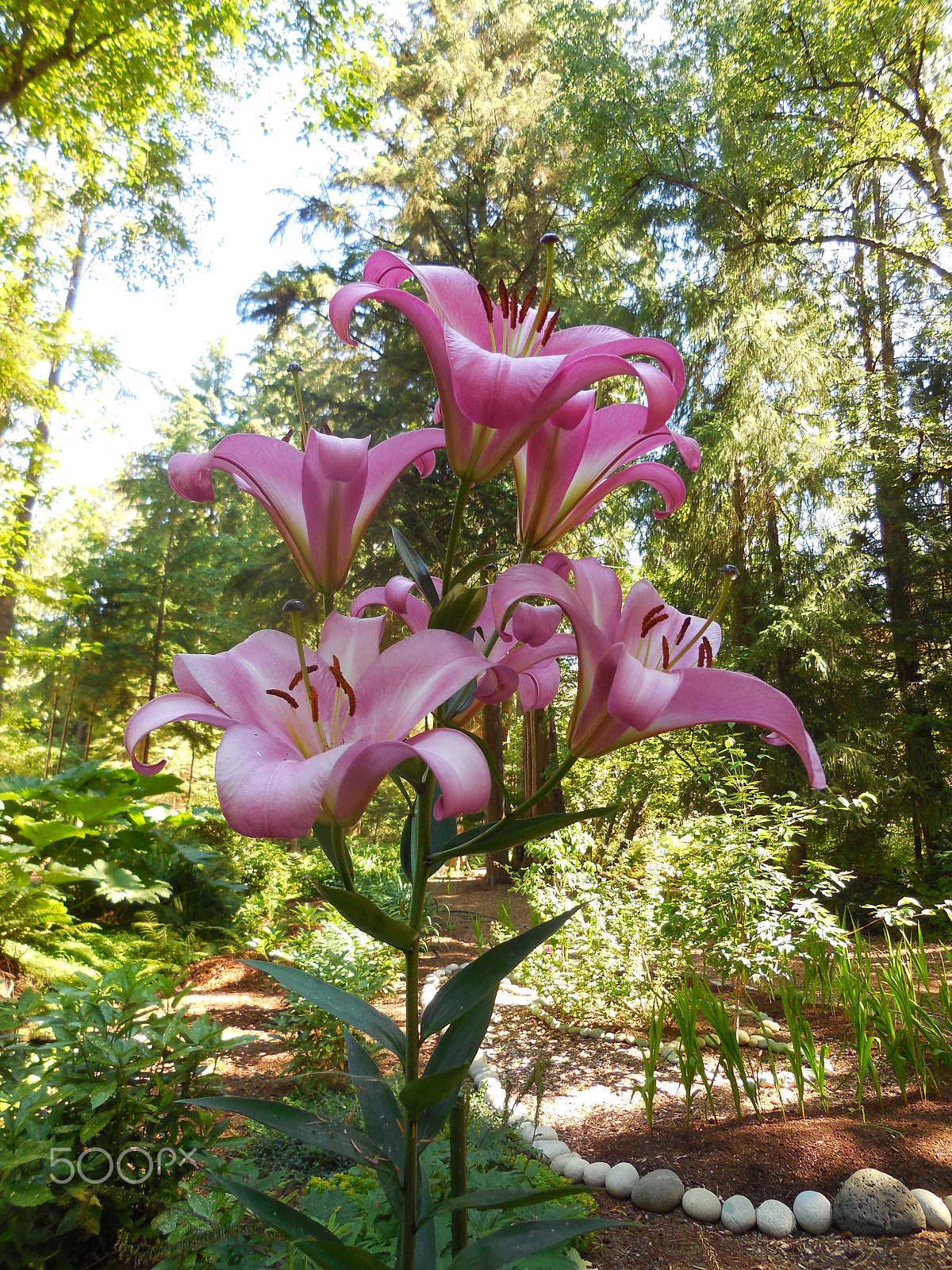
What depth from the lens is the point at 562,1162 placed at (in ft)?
7.91

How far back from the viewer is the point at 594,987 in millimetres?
3588

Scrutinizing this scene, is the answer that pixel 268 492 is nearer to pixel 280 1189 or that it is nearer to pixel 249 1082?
pixel 280 1189

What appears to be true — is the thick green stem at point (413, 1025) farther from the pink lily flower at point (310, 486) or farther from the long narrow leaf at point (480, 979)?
the pink lily flower at point (310, 486)

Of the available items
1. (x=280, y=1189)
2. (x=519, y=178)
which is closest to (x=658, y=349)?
(x=280, y=1189)

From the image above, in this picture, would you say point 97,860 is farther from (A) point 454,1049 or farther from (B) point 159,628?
(B) point 159,628

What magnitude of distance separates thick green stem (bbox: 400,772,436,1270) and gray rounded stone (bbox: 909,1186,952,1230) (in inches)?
85.2

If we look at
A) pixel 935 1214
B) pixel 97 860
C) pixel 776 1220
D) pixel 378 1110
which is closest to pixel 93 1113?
pixel 378 1110

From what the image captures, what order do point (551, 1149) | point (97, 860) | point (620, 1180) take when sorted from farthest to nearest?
point (97, 860) < point (551, 1149) < point (620, 1180)

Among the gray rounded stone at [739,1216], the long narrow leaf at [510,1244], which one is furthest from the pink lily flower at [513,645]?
the gray rounded stone at [739,1216]

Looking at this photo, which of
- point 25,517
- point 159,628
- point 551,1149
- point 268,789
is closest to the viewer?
point 268,789

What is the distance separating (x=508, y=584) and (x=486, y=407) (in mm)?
148

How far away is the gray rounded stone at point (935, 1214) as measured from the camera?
1983mm

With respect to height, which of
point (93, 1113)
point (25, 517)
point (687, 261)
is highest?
point (687, 261)

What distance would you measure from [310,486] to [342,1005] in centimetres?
47
